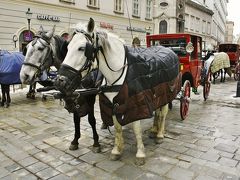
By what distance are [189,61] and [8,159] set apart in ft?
15.9

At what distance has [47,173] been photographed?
3.46 meters

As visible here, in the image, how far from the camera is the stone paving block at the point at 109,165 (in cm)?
356

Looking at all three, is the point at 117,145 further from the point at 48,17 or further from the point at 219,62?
the point at 48,17

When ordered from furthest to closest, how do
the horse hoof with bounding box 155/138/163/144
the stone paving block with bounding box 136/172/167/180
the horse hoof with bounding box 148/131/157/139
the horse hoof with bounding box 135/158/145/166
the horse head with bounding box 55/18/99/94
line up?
the horse hoof with bounding box 148/131/157/139
the horse hoof with bounding box 155/138/163/144
the horse hoof with bounding box 135/158/145/166
the stone paving block with bounding box 136/172/167/180
the horse head with bounding box 55/18/99/94

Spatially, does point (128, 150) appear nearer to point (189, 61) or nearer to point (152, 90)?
point (152, 90)

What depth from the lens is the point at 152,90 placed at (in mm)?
3832

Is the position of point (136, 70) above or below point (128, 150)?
above

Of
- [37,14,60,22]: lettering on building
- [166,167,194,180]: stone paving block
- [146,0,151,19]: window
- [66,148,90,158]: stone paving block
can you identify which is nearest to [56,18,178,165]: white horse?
[166,167,194,180]: stone paving block

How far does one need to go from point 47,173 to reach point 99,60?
5.39 ft

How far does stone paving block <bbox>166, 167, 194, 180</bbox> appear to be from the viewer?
131 inches

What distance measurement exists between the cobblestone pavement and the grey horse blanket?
0.69 m

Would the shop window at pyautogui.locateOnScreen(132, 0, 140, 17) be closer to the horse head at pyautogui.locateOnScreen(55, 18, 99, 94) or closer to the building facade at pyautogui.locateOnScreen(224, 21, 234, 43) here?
the horse head at pyautogui.locateOnScreen(55, 18, 99, 94)

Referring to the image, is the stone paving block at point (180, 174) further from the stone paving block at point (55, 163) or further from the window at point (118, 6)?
the window at point (118, 6)

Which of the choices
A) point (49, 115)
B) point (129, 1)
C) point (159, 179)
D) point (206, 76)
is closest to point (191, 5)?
point (129, 1)
